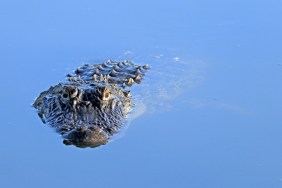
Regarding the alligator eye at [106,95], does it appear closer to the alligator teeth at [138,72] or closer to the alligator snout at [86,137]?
the alligator snout at [86,137]

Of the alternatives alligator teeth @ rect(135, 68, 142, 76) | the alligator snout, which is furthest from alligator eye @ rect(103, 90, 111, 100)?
alligator teeth @ rect(135, 68, 142, 76)

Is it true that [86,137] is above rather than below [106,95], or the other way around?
below

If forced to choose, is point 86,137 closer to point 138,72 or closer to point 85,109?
point 85,109

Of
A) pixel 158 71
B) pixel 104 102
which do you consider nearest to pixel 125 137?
pixel 104 102

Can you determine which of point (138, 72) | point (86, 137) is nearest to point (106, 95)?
point (86, 137)

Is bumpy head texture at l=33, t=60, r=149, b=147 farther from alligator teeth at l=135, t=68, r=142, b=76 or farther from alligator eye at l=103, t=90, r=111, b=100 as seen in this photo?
alligator teeth at l=135, t=68, r=142, b=76

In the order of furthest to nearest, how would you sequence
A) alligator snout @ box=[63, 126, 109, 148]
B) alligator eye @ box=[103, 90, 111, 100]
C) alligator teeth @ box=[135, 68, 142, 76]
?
alligator teeth @ box=[135, 68, 142, 76], alligator eye @ box=[103, 90, 111, 100], alligator snout @ box=[63, 126, 109, 148]

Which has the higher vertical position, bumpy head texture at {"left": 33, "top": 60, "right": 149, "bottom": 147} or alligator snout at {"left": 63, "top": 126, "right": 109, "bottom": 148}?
bumpy head texture at {"left": 33, "top": 60, "right": 149, "bottom": 147}

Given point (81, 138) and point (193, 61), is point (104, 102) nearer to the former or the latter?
point (81, 138)

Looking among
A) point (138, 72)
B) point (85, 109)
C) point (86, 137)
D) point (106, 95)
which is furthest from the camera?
point (138, 72)

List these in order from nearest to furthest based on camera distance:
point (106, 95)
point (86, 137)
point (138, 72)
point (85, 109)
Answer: point (86, 137), point (85, 109), point (106, 95), point (138, 72)
